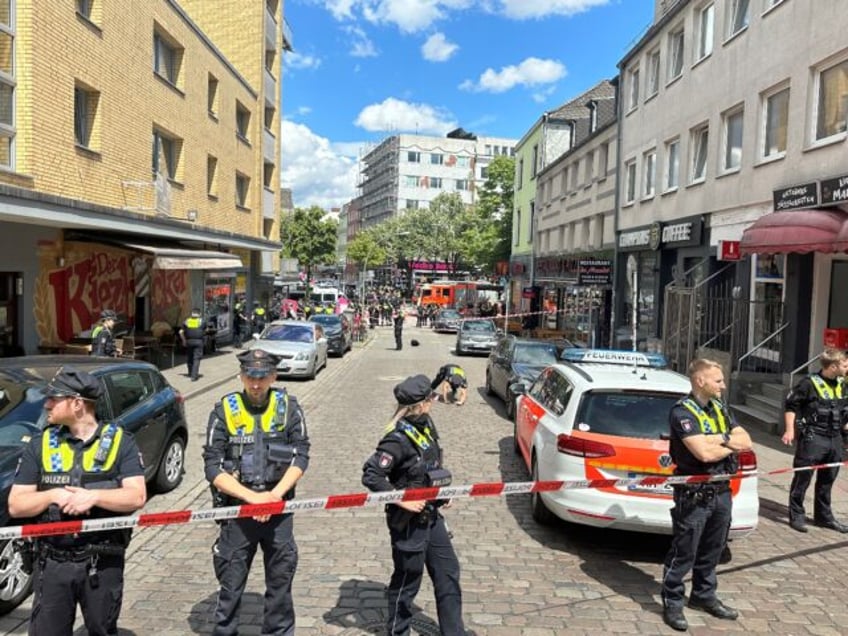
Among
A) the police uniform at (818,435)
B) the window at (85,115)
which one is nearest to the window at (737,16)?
the police uniform at (818,435)

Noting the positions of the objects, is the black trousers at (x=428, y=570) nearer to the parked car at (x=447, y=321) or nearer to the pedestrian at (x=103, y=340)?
the pedestrian at (x=103, y=340)

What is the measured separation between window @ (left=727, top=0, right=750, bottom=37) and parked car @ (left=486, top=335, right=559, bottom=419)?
8516 millimetres

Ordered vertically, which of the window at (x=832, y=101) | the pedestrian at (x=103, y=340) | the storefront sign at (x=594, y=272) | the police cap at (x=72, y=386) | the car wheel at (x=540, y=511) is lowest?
the car wheel at (x=540, y=511)

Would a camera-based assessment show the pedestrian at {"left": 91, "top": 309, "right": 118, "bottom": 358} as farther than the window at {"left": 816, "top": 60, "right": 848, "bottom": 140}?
No

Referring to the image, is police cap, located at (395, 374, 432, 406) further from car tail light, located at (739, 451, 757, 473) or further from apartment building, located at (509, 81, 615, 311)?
apartment building, located at (509, 81, 615, 311)

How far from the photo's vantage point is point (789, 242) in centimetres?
1077

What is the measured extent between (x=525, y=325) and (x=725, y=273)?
17908 mm

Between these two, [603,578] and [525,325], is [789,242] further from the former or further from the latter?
[525,325]

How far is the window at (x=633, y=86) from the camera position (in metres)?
22.7

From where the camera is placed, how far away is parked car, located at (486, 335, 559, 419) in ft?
41.8

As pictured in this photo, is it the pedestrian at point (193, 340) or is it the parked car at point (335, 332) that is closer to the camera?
the pedestrian at point (193, 340)

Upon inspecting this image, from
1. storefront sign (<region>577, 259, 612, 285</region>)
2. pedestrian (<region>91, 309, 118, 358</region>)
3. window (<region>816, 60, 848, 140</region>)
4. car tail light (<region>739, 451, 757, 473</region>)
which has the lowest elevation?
car tail light (<region>739, 451, 757, 473</region>)

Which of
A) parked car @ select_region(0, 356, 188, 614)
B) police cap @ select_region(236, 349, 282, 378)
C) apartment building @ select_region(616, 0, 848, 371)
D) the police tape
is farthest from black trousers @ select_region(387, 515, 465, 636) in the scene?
apartment building @ select_region(616, 0, 848, 371)

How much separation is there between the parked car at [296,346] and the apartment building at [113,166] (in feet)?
7.73
